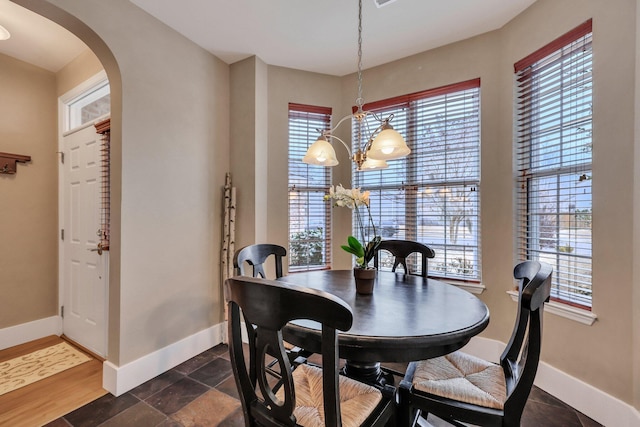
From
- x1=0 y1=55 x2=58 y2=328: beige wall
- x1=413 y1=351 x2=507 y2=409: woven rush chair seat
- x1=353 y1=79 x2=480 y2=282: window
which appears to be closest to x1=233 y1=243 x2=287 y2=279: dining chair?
x1=413 y1=351 x2=507 y2=409: woven rush chair seat

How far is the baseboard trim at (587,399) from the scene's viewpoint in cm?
A: 165

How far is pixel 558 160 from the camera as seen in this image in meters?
2.07

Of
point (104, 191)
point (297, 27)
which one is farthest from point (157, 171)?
point (297, 27)

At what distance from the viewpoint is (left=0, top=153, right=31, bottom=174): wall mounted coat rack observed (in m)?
2.67

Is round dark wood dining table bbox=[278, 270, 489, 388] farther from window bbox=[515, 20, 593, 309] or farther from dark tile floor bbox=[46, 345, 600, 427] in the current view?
window bbox=[515, 20, 593, 309]

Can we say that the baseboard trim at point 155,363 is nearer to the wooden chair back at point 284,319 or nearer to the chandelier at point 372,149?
the wooden chair back at point 284,319

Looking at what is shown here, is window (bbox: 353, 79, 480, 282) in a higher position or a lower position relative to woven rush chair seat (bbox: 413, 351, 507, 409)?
higher

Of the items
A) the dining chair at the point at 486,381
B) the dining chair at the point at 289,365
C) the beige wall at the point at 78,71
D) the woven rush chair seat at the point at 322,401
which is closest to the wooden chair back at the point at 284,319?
the dining chair at the point at 289,365

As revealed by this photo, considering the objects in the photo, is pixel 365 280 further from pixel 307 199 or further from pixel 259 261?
pixel 307 199

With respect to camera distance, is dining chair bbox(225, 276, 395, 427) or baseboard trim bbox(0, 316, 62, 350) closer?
dining chair bbox(225, 276, 395, 427)

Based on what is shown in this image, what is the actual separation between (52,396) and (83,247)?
1.29 m

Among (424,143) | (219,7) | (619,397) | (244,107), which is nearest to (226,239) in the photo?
(244,107)

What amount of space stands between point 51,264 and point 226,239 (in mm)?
1959

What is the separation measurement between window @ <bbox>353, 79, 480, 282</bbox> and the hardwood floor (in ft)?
9.10
